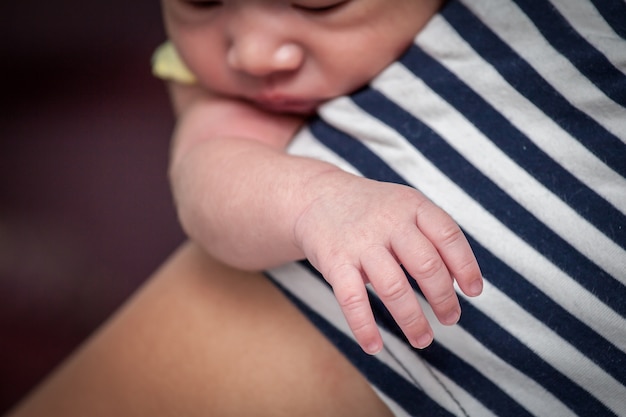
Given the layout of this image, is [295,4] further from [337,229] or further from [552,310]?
[552,310]

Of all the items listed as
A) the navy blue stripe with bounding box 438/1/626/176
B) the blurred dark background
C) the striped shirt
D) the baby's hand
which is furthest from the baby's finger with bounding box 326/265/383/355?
the blurred dark background

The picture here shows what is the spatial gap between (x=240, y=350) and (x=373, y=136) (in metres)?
0.24

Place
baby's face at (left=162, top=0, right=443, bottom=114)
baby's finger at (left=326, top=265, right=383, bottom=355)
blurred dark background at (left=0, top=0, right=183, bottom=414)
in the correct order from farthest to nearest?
blurred dark background at (left=0, top=0, right=183, bottom=414)
baby's face at (left=162, top=0, right=443, bottom=114)
baby's finger at (left=326, top=265, right=383, bottom=355)

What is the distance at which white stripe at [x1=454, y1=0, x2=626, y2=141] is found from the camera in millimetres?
609

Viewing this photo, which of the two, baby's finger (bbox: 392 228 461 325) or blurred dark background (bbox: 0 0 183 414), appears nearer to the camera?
baby's finger (bbox: 392 228 461 325)

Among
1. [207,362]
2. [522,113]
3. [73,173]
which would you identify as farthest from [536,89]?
[73,173]

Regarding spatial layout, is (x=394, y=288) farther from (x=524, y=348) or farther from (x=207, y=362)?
(x=207, y=362)

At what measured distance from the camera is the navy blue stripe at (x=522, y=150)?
1.97ft

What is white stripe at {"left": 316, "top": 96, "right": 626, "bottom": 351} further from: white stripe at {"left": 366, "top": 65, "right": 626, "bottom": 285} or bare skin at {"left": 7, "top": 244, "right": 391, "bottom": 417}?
bare skin at {"left": 7, "top": 244, "right": 391, "bottom": 417}

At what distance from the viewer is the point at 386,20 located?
676 millimetres

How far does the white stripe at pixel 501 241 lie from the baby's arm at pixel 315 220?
0.07 meters

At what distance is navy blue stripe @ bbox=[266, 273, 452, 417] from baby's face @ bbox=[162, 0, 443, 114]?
0.20 metres

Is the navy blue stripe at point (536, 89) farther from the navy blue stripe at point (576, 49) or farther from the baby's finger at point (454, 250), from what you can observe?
the baby's finger at point (454, 250)

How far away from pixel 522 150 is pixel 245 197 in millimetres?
229
